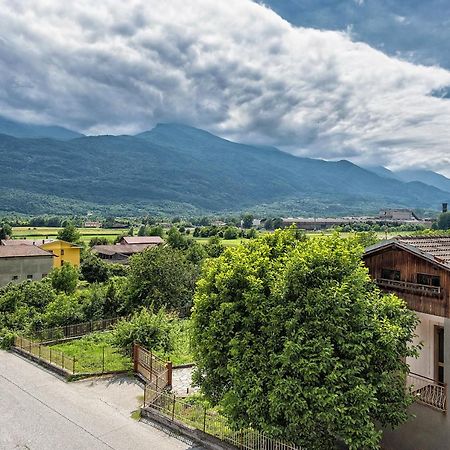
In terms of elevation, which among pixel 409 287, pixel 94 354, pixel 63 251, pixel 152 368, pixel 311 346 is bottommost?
pixel 94 354

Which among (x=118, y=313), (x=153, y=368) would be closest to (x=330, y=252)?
(x=153, y=368)

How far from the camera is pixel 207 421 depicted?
54.5 feet

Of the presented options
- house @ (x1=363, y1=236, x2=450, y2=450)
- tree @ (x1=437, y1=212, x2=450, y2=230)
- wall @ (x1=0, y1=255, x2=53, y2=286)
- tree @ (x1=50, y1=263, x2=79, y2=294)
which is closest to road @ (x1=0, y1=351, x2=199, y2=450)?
house @ (x1=363, y1=236, x2=450, y2=450)

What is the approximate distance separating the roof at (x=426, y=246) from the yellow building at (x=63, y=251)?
64834 millimetres

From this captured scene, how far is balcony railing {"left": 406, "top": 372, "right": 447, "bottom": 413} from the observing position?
45.5 feet

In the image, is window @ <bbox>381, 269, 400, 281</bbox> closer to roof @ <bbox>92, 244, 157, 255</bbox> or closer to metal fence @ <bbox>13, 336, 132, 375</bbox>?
metal fence @ <bbox>13, 336, 132, 375</bbox>

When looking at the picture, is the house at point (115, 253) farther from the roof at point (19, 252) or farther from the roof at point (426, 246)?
the roof at point (426, 246)

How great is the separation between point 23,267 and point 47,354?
A: 35.6 meters

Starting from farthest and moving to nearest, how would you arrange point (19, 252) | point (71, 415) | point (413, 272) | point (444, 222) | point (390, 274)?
point (444, 222)
point (19, 252)
point (71, 415)
point (390, 274)
point (413, 272)

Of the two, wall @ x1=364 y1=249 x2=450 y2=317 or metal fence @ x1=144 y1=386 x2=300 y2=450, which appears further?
metal fence @ x1=144 y1=386 x2=300 y2=450

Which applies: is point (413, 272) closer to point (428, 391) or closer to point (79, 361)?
point (428, 391)

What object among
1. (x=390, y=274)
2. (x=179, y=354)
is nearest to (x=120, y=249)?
(x=179, y=354)

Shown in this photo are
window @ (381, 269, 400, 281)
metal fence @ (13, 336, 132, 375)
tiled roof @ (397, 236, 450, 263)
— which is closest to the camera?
tiled roof @ (397, 236, 450, 263)

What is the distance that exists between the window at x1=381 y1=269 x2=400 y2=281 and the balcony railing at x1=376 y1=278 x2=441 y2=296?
0.19 meters
